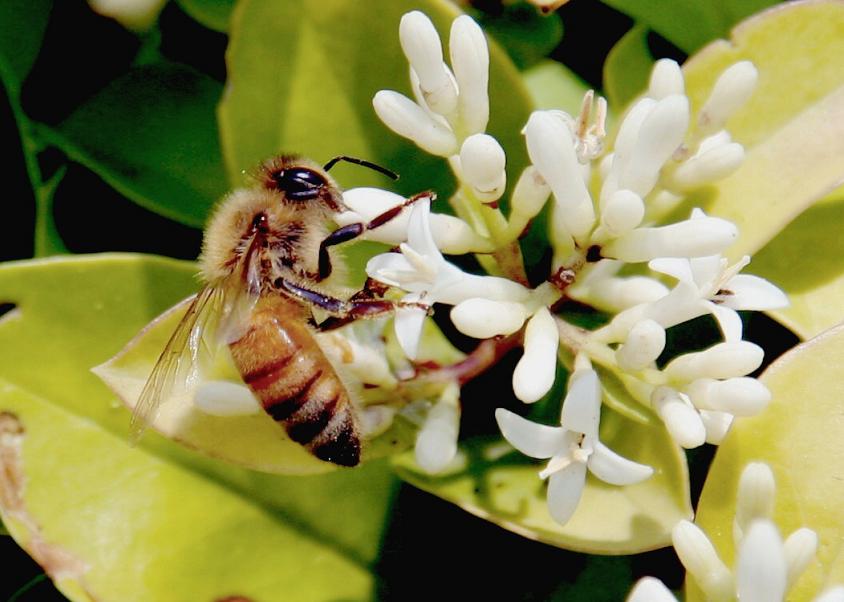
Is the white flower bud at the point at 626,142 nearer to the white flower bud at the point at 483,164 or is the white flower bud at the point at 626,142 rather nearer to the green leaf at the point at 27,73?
the white flower bud at the point at 483,164

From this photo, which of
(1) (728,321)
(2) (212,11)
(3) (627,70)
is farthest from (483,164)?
(2) (212,11)

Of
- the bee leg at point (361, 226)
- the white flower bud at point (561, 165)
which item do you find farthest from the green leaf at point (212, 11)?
the white flower bud at point (561, 165)

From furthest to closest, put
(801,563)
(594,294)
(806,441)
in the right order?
(594,294), (806,441), (801,563)

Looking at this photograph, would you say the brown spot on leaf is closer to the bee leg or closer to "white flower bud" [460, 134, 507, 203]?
the bee leg

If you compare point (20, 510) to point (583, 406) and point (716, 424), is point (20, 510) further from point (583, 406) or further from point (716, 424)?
point (716, 424)

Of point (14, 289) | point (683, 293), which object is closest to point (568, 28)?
point (683, 293)

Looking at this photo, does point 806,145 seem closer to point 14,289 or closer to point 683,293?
point 683,293
